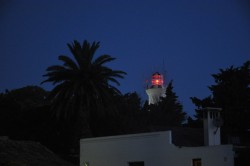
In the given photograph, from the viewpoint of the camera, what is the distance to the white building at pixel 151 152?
35.9 m

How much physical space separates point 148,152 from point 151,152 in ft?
0.92

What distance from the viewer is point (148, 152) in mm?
39312

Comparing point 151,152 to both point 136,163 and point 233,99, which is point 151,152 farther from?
point 233,99

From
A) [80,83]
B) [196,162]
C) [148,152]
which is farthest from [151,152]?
[80,83]

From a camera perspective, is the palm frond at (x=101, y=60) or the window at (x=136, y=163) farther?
the palm frond at (x=101, y=60)

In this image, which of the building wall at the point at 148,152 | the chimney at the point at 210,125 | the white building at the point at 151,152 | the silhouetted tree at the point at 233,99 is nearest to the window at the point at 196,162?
the white building at the point at 151,152

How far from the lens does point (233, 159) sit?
35375 mm

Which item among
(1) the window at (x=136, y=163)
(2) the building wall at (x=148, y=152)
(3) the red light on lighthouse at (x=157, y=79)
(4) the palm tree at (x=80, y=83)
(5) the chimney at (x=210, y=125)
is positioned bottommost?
(1) the window at (x=136, y=163)

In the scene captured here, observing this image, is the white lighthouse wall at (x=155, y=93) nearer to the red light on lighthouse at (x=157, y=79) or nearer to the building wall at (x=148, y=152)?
the red light on lighthouse at (x=157, y=79)

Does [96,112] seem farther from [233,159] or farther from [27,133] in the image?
[233,159]

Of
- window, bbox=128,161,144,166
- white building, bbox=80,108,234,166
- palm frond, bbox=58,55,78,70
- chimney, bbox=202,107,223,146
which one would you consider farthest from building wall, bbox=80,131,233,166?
palm frond, bbox=58,55,78,70

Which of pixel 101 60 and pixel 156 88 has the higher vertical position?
pixel 156 88

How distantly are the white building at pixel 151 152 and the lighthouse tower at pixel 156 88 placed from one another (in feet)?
186

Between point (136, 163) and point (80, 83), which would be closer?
point (136, 163)
